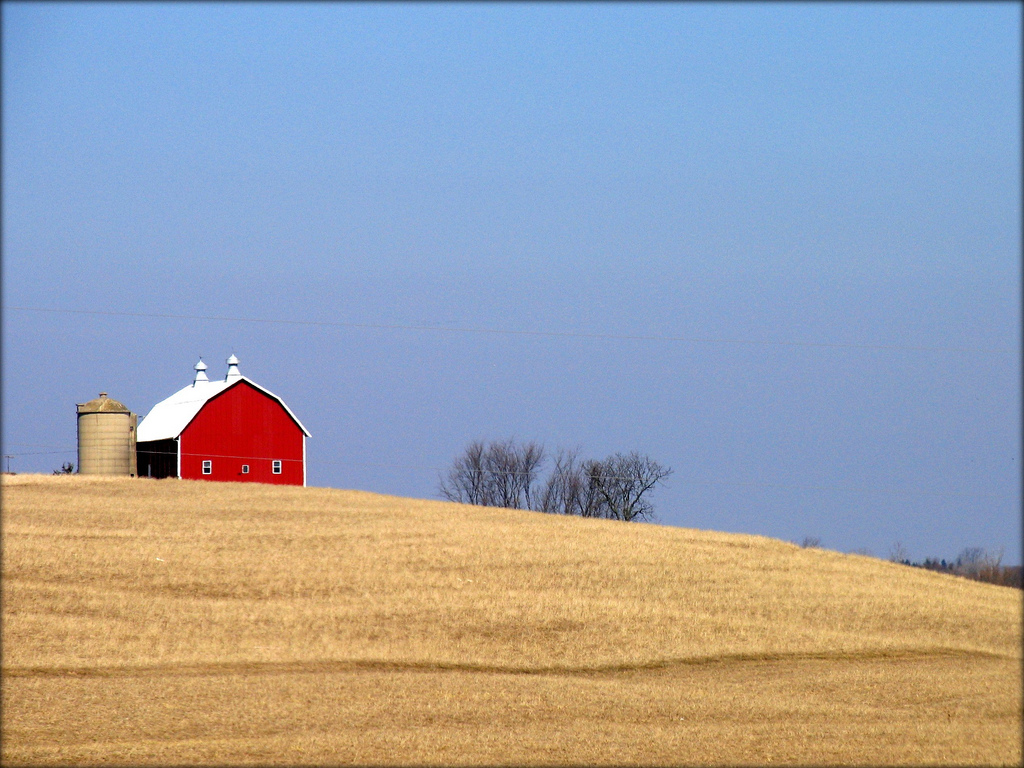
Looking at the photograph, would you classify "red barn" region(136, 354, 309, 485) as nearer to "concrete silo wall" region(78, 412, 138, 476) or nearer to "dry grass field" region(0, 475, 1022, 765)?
"concrete silo wall" region(78, 412, 138, 476)

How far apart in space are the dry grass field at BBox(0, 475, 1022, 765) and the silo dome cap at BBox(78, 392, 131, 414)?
778 centimetres

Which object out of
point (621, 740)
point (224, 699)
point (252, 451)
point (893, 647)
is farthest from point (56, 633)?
point (252, 451)

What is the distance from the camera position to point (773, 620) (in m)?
30.4

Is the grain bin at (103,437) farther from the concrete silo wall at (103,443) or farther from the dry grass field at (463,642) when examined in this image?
the dry grass field at (463,642)

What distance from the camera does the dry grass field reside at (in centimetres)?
1720

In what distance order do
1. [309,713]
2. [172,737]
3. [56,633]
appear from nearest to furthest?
[172,737] < [309,713] < [56,633]

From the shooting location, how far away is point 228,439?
52906mm

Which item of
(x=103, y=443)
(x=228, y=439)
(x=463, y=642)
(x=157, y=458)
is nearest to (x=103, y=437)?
(x=103, y=443)

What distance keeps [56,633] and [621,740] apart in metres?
14.3

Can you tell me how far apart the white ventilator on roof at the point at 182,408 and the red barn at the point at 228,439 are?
1.9 inches

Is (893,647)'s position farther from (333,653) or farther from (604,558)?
(333,653)

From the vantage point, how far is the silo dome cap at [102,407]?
5209 cm

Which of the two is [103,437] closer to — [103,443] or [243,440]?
[103,443]

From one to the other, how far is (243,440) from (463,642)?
2917cm
